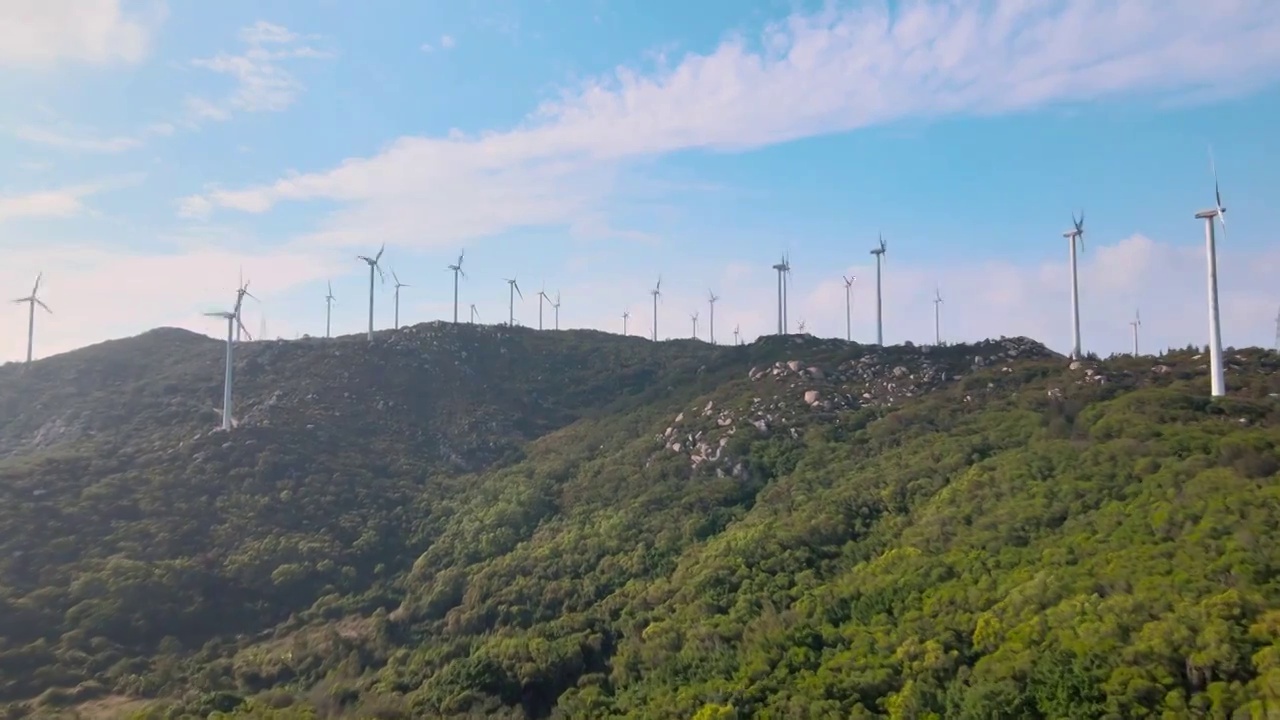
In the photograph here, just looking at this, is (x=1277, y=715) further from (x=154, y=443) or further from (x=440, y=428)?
(x=154, y=443)

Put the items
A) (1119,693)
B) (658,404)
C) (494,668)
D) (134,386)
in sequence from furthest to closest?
1. (134,386)
2. (658,404)
3. (494,668)
4. (1119,693)

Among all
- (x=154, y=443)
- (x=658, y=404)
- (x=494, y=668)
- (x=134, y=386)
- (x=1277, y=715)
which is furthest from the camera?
(x=134, y=386)

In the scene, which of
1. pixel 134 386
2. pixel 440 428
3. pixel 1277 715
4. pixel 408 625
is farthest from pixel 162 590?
pixel 1277 715

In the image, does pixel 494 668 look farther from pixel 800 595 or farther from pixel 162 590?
pixel 162 590

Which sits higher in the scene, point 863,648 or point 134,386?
point 134,386

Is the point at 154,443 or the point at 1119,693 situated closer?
the point at 1119,693

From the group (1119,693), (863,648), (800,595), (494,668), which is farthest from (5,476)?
(1119,693)

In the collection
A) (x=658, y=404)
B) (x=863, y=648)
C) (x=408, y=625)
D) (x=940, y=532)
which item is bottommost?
(x=408, y=625)
